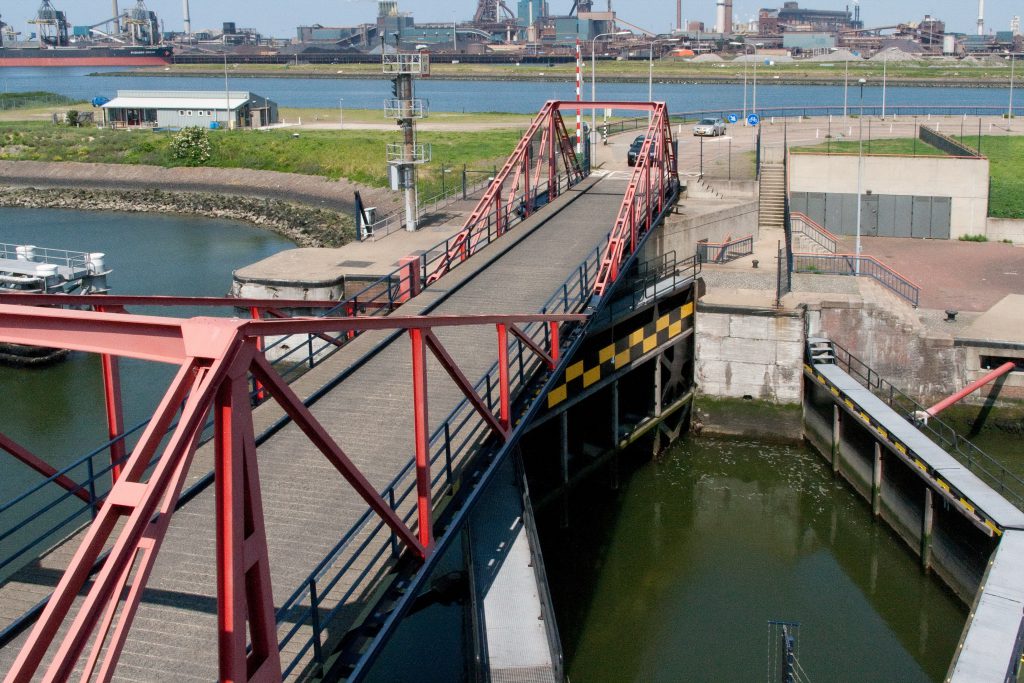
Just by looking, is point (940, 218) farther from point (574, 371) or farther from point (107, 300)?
point (107, 300)

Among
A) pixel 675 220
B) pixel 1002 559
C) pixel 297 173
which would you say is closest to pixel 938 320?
pixel 675 220

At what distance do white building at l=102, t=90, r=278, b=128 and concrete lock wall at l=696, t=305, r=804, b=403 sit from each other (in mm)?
66678

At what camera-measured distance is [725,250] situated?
36031 mm

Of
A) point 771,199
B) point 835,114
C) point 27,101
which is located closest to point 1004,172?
point 771,199

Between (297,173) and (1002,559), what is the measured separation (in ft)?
192

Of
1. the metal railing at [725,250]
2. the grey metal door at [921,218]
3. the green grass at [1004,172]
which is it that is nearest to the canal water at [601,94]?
the green grass at [1004,172]

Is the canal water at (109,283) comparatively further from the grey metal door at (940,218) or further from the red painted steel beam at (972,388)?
the grey metal door at (940,218)

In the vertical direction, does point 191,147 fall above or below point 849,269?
above

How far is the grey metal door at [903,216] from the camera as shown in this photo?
44531mm

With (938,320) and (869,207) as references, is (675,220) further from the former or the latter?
(869,207)

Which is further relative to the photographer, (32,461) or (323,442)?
(32,461)

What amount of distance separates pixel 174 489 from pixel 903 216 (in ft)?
135

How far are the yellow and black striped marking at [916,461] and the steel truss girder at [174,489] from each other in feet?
50.8

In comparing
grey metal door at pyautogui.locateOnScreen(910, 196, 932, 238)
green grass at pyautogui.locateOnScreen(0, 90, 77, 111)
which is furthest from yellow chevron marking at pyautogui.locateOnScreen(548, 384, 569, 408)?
green grass at pyautogui.locateOnScreen(0, 90, 77, 111)
